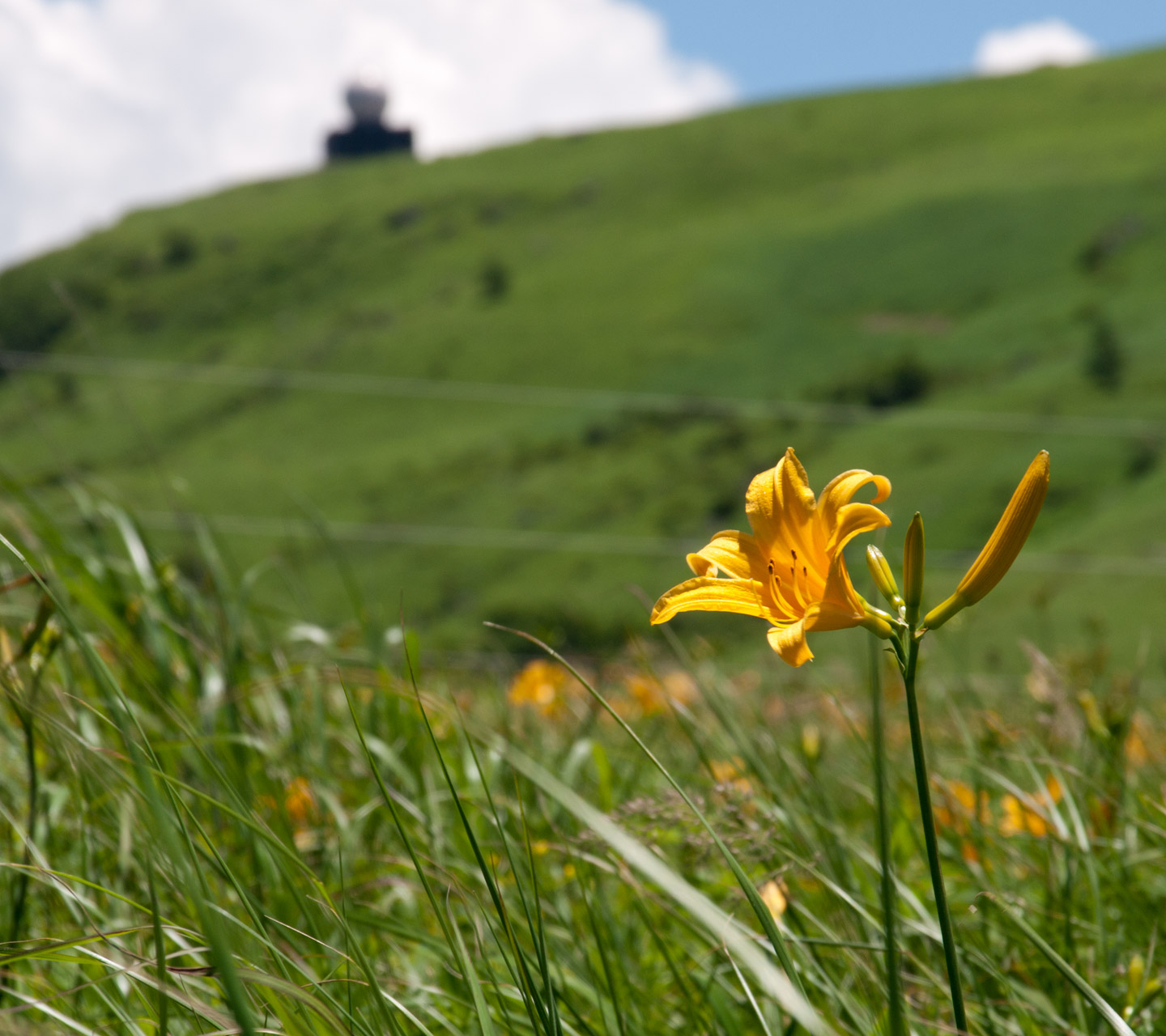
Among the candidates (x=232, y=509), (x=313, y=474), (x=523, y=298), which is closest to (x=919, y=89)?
(x=523, y=298)

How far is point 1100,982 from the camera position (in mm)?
1125

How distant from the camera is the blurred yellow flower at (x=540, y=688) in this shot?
2.41m

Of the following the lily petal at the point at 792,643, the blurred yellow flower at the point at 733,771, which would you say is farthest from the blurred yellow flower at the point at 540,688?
the lily petal at the point at 792,643

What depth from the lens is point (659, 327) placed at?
70750mm

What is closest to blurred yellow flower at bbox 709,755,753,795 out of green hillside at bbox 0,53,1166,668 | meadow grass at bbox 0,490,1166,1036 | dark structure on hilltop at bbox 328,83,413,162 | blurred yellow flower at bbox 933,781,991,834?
meadow grass at bbox 0,490,1166,1036

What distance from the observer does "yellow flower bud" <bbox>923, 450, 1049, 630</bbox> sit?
67 centimetres

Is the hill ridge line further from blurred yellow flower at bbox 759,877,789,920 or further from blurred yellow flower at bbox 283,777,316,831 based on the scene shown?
blurred yellow flower at bbox 759,877,789,920

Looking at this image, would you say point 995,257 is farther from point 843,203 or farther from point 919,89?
point 919,89

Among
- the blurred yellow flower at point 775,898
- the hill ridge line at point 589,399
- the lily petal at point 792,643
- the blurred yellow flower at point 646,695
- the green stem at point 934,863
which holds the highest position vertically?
the hill ridge line at point 589,399

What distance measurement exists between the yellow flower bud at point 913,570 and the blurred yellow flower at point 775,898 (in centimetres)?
46

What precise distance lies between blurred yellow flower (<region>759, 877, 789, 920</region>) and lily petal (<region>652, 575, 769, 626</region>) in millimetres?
400

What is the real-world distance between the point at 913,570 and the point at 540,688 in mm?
1925

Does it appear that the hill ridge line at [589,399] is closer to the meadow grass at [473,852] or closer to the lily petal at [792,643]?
the meadow grass at [473,852]

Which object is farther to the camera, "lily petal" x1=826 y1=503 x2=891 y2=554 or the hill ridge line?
the hill ridge line
